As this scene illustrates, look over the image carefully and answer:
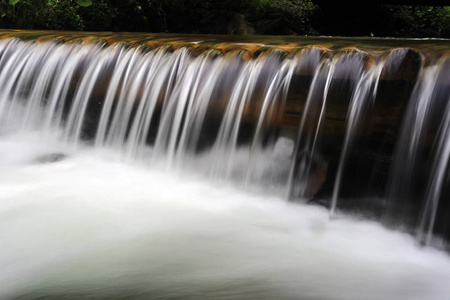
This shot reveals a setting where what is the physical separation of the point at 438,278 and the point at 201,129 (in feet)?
6.83

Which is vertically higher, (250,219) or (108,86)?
(108,86)

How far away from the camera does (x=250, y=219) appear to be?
9.83ft

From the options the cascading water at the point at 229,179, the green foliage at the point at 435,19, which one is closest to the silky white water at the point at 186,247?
the cascading water at the point at 229,179

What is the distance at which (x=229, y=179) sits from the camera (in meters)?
3.57

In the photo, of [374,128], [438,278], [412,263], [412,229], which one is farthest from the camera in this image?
[374,128]

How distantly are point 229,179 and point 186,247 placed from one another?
107cm

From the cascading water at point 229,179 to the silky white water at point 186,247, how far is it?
0.01 meters

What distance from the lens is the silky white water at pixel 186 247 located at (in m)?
2.14

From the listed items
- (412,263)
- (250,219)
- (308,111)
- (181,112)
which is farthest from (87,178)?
(412,263)

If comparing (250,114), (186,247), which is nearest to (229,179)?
(250,114)

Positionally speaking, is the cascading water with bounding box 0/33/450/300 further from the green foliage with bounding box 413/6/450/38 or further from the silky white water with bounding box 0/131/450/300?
the green foliage with bounding box 413/6/450/38

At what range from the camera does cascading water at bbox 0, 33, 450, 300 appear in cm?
227

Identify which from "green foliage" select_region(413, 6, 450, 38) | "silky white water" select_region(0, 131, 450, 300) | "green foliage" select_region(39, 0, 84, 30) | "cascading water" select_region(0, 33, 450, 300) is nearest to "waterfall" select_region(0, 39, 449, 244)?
"cascading water" select_region(0, 33, 450, 300)

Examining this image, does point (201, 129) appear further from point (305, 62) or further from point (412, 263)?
point (412, 263)
